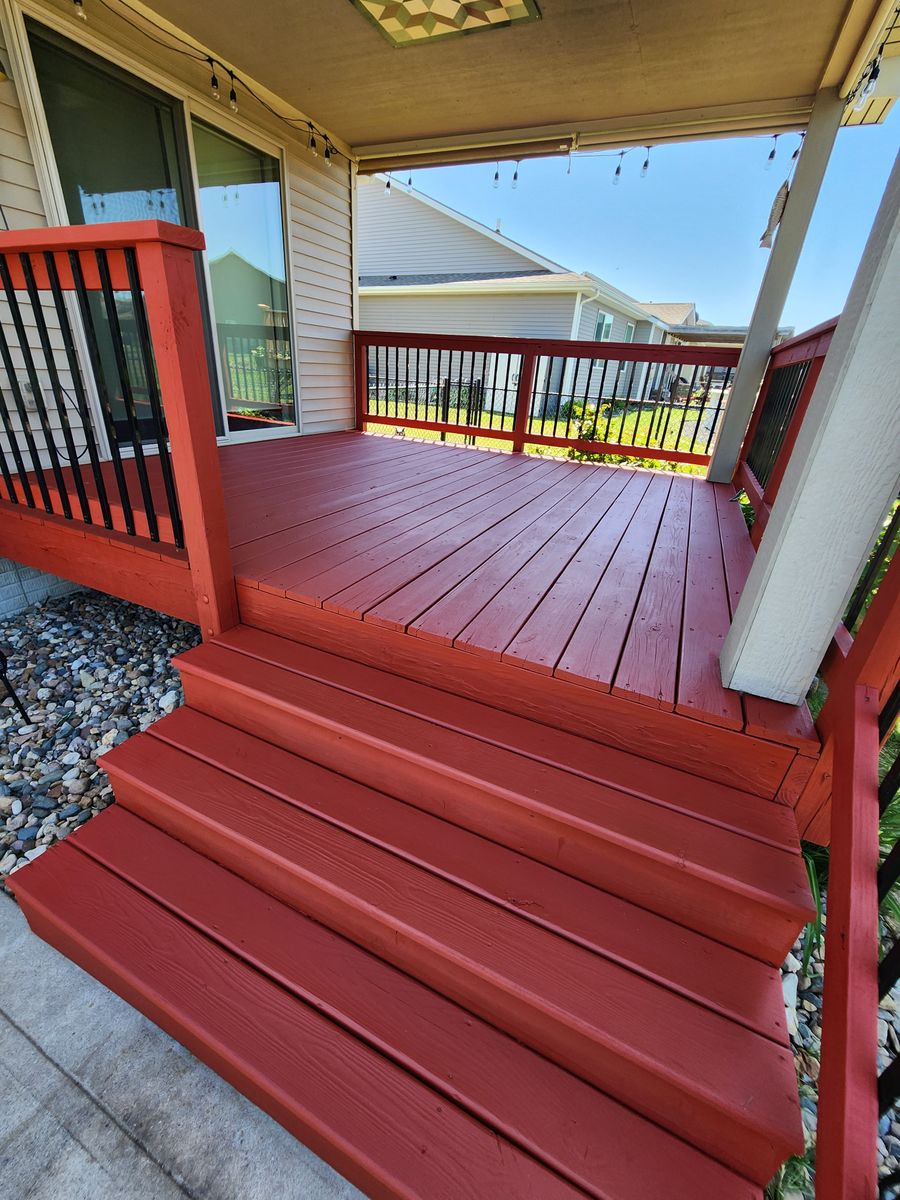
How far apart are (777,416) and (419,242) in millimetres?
11337

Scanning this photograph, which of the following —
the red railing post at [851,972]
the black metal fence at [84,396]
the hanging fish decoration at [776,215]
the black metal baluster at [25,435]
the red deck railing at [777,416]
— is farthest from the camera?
the hanging fish decoration at [776,215]

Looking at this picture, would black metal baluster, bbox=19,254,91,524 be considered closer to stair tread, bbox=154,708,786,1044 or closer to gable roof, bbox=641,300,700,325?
stair tread, bbox=154,708,786,1044

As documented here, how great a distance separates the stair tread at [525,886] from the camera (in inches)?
37.9

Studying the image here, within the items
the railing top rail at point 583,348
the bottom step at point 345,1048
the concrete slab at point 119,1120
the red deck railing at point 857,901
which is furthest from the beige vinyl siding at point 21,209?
the red deck railing at point 857,901

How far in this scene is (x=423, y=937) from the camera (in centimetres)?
101

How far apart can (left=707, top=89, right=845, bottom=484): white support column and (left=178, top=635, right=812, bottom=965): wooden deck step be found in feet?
10.3

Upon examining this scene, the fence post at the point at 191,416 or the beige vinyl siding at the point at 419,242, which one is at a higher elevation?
the beige vinyl siding at the point at 419,242

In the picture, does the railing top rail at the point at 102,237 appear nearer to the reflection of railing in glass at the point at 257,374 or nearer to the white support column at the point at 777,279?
the reflection of railing in glass at the point at 257,374

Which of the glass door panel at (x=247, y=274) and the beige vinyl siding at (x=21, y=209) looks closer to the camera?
the beige vinyl siding at (x=21, y=209)

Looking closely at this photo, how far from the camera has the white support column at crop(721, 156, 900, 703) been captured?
0.92 metres

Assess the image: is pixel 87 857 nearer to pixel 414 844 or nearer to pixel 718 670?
pixel 414 844

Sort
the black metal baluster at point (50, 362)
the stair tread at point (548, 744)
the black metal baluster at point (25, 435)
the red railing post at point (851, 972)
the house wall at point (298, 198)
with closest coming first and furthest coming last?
the red railing post at point (851, 972)
the stair tread at point (548, 744)
the black metal baluster at point (50, 362)
the black metal baluster at point (25, 435)
the house wall at point (298, 198)

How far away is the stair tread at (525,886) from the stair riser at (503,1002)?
0.45 ft

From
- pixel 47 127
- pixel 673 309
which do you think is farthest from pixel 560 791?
pixel 673 309
